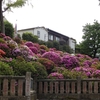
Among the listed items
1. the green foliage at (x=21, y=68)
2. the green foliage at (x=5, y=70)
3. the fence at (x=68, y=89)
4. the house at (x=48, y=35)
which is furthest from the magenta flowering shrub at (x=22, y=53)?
the house at (x=48, y=35)

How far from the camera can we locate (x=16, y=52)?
1513cm

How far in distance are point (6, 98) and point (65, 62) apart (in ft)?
26.0

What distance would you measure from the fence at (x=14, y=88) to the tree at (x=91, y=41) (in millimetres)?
29816

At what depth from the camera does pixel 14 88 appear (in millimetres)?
9391

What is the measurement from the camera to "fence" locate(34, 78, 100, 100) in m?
11.6

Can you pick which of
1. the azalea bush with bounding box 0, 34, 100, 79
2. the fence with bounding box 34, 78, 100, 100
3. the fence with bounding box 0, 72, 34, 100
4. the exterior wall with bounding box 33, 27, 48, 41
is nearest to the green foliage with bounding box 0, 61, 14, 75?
the azalea bush with bounding box 0, 34, 100, 79

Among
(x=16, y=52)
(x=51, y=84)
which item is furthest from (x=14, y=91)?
(x=16, y=52)

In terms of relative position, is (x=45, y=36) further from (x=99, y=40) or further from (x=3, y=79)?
(x=3, y=79)

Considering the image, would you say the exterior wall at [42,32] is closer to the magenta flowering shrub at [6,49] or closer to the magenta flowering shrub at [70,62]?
the magenta flowering shrub at [70,62]

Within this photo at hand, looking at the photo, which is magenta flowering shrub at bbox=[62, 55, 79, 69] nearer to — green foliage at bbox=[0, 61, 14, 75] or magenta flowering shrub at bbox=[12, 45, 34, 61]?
magenta flowering shrub at bbox=[12, 45, 34, 61]

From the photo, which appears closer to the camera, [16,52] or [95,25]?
[16,52]

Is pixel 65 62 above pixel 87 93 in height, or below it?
above

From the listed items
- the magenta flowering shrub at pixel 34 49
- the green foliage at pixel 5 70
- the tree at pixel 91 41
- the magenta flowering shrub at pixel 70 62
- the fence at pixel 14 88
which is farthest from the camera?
the tree at pixel 91 41

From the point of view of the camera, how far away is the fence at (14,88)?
9297mm
